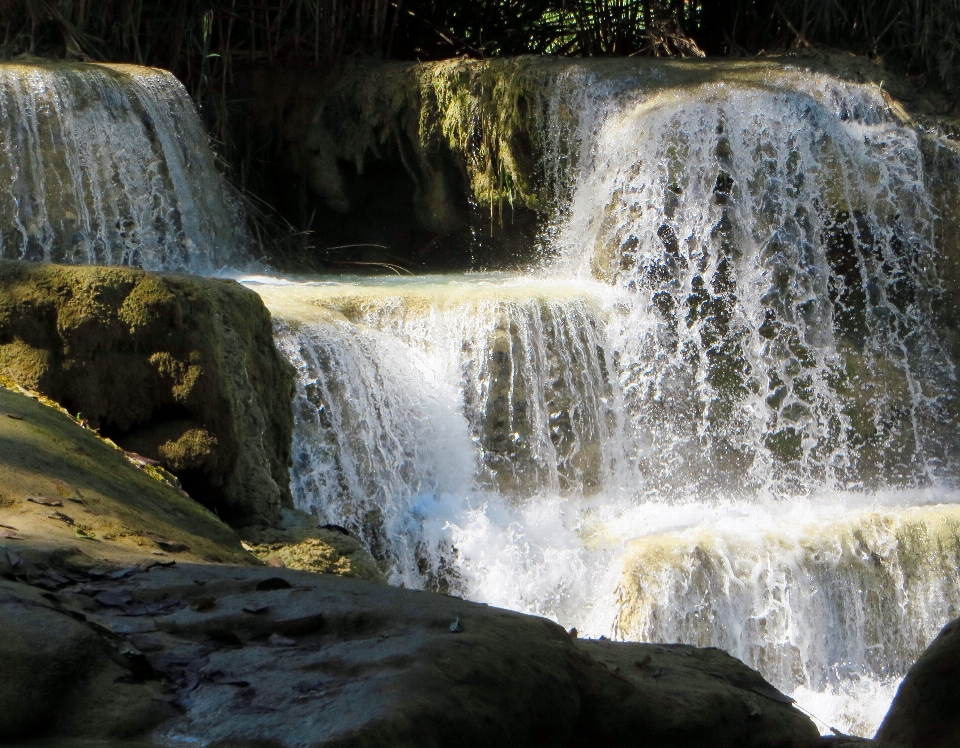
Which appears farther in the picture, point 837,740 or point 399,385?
point 399,385

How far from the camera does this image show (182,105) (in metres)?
9.48

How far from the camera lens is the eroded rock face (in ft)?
13.7

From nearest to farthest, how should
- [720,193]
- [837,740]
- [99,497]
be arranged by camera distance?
1. [837,740]
2. [99,497]
3. [720,193]

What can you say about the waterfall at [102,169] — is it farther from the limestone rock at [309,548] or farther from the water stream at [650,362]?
the limestone rock at [309,548]

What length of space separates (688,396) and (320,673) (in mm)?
7027

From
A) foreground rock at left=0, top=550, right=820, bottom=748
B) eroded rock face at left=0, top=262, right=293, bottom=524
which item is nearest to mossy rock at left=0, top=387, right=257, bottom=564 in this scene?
foreground rock at left=0, top=550, right=820, bottom=748

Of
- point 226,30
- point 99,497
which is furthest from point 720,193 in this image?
point 99,497

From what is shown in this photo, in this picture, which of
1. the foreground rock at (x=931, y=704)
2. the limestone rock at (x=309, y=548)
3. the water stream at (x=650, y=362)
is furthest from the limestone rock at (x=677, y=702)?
the water stream at (x=650, y=362)

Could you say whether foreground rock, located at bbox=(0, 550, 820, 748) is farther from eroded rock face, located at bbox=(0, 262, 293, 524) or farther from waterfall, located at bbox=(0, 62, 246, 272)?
waterfall, located at bbox=(0, 62, 246, 272)

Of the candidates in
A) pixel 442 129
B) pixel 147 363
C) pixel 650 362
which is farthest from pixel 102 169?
pixel 147 363

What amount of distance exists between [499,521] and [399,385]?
1.08m

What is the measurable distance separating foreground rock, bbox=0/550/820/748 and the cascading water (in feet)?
14.7

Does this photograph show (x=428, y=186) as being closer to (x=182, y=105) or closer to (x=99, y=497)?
(x=182, y=105)

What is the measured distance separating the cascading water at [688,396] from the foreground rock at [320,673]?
176 inches
